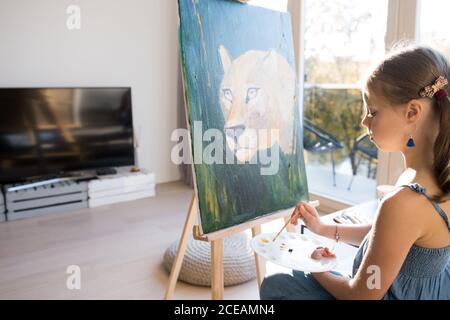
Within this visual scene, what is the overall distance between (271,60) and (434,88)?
0.84 metres

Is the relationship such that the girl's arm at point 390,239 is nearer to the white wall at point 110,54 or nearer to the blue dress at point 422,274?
the blue dress at point 422,274

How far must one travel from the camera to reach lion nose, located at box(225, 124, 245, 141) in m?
1.48

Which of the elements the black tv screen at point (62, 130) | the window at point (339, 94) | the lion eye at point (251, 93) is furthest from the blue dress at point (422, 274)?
the black tv screen at point (62, 130)

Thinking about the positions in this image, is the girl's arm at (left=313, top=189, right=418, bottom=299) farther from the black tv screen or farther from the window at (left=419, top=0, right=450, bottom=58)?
the black tv screen

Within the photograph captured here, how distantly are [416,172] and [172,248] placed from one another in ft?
5.48

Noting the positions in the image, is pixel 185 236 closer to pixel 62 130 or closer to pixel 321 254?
pixel 321 254

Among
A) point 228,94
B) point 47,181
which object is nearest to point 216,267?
point 228,94

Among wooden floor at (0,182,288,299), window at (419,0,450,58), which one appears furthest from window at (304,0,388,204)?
wooden floor at (0,182,288,299)

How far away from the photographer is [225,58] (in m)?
1.48

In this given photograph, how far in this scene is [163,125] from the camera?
4.14 meters
